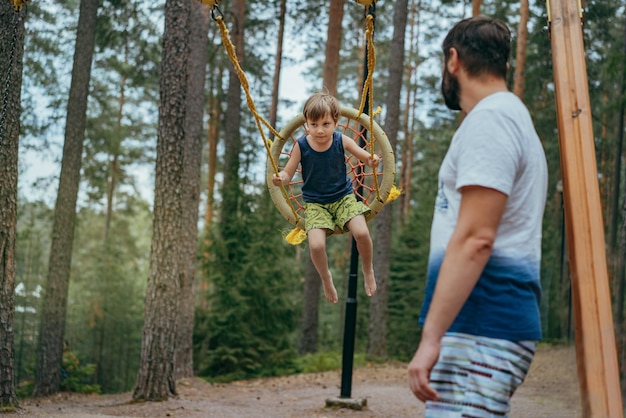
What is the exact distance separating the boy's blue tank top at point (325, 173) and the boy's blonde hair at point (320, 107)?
0.30 meters

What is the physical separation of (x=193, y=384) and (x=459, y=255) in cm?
1015

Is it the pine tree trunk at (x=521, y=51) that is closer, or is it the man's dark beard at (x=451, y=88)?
the man's dark beard at (x=451, y=88)

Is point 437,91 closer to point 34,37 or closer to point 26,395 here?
point 34,37

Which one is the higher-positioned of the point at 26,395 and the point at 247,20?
the point at 247,20

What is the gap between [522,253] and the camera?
73.5 inches

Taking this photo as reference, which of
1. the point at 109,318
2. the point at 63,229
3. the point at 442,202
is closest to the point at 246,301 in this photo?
the point at 63,229

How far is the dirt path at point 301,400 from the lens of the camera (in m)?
8.14

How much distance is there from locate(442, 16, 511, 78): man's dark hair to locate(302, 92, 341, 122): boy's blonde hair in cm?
247

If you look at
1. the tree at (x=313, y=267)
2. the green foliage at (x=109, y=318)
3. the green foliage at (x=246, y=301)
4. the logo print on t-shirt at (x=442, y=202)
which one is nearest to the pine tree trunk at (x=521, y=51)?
the tree at (x=313, y=267)

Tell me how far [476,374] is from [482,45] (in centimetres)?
88

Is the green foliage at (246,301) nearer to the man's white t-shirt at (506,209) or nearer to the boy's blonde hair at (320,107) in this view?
the boy's blonde hair at (320,107)

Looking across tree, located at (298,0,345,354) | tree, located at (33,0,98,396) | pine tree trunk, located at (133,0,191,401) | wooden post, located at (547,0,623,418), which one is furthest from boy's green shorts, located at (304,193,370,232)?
tree, located at (298,0,345,354)

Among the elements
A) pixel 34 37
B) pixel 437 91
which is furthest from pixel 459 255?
pixel 437 91

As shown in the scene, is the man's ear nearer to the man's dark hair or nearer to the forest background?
the man's dark hair
